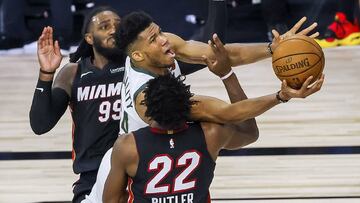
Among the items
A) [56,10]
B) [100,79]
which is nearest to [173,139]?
[100,79]

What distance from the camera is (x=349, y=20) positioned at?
1148 centimetres

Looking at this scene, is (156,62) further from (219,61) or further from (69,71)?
(69,71)

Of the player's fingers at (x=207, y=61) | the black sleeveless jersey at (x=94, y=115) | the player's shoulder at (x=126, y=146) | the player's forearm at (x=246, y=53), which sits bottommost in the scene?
the black sleeveless jersey at (x=94, y=115)

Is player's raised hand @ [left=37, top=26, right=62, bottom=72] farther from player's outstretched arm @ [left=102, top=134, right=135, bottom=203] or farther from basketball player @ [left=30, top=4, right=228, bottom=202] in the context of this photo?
player's outstretched arm @ [left=102, top=134, right=135, bottom=203]

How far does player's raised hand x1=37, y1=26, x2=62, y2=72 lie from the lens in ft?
13.9

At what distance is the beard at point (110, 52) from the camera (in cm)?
450

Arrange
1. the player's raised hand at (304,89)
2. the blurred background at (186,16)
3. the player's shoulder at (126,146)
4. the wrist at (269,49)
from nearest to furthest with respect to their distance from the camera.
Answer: the player's raised hand at (304,89)
the player's shoulder at (126,146)
the wrist at (269,49)
the blurred background at (186,16)

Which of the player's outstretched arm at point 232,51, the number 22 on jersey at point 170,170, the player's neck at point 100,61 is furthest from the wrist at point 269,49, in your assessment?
the player's neck at point 100,61

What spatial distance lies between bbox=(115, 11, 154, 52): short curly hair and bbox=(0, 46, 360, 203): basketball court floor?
227 cm

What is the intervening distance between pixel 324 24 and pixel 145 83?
803 centimetres

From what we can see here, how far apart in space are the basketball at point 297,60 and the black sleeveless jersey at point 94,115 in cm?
97

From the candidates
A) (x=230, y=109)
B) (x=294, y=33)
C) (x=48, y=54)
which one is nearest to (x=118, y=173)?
(x=230, y=109)

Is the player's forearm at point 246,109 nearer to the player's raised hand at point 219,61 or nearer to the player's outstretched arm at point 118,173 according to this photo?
the player's raised hand at point 219,61

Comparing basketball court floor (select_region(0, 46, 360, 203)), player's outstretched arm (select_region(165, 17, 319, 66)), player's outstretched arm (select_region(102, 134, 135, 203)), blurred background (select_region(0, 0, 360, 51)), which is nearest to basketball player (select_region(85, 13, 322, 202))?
player's outstretched arm (select_region(102, 134, 135, 203))
